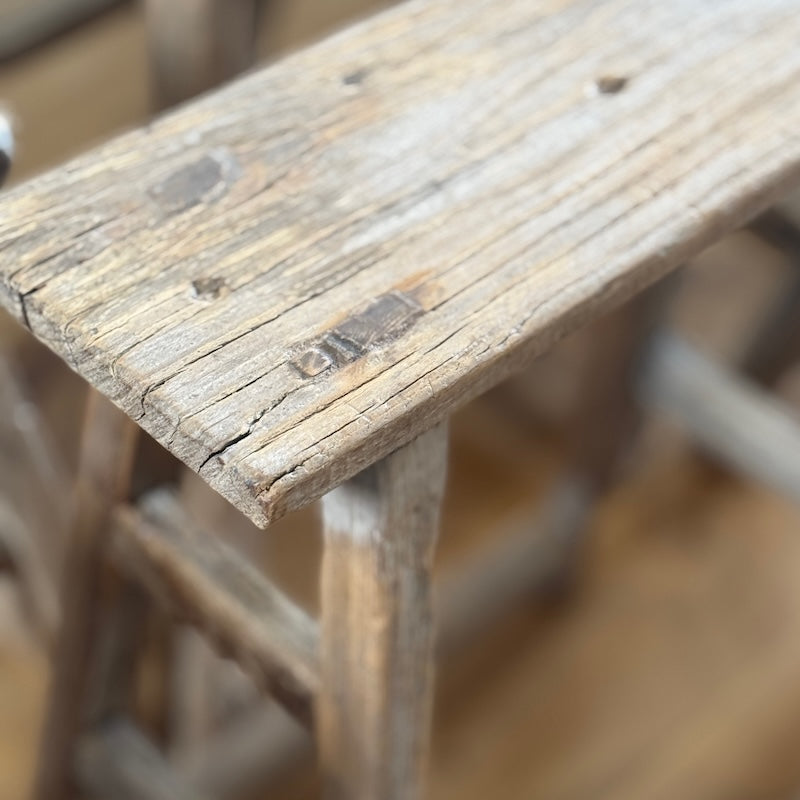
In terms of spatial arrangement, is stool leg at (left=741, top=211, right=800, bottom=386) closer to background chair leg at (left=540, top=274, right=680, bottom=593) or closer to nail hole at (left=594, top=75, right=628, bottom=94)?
background chair leg at (left=540, top=274, right=680, bottom=593)

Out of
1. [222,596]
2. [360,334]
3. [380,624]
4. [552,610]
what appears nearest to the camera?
[360,334]

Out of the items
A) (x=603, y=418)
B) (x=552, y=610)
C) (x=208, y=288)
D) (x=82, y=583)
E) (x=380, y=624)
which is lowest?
(x=552, y=610)

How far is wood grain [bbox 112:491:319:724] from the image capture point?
70 cm

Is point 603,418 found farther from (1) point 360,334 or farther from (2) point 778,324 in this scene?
(1) point 360,334

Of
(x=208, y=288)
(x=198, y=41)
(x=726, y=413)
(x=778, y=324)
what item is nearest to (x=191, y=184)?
(x=208, y=288)

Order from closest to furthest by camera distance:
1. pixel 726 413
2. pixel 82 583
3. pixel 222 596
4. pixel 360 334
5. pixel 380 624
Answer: pixel 360 334, pixel 380 624, pixel 222 596, pixel 82 583, pixel 726 413

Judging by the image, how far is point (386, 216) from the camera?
0.52m

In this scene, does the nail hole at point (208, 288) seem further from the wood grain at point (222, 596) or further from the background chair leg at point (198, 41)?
the background chair leg at point (198, 41)

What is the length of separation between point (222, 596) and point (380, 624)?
168 millimetres

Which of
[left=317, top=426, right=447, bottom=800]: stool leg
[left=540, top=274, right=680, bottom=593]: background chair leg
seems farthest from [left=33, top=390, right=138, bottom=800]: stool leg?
[left=540, top=274, right=680, bottom=593]: background chair leg

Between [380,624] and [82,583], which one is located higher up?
[380,624]

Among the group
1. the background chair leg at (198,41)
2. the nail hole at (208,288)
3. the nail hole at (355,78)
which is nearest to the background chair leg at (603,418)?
the background chair leg at (198,41)

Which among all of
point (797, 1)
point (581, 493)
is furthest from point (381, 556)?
point (581, 493)

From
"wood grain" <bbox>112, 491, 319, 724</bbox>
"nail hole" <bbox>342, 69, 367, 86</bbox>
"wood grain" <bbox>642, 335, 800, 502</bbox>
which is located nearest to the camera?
"nail hole" <bbox>342, 69, 367, 86</bbox>
